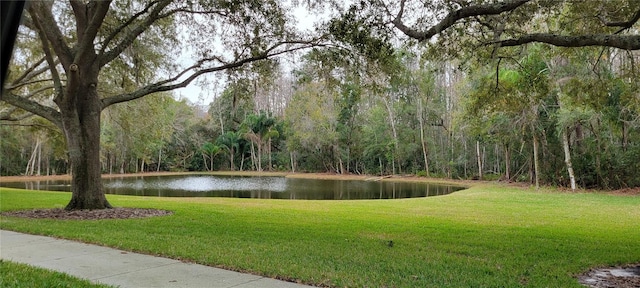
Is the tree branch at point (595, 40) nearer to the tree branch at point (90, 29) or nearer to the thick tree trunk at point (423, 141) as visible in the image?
the tree branch at point (90, 29)

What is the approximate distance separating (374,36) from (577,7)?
15.8 feet

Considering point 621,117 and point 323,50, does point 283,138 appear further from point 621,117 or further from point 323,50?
point 323,50

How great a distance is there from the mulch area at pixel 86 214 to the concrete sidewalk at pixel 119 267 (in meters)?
3.56

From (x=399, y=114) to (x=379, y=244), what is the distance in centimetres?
4021

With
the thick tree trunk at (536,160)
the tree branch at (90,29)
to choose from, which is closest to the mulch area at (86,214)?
the tree branch at (90,29)

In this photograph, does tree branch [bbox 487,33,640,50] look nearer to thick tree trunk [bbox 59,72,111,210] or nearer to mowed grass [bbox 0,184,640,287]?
mowed grass [bbox 0,184,640,287]

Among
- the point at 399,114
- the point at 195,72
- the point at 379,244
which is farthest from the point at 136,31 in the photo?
the point at 399,114

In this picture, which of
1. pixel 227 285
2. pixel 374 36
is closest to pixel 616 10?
pixel 374 36

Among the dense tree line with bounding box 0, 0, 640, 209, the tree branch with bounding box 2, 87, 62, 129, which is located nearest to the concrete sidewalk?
the dense tree line with bounding box 0, 0, 640, 209

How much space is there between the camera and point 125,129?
19.1 meters

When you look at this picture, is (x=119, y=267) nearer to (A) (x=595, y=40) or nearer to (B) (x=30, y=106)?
(A) (x=595, y=40)

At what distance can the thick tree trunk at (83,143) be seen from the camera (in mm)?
11867

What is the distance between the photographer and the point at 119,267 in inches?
228

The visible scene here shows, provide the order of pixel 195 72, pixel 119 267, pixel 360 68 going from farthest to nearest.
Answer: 1. pixel 195 72
2. pixel 360 68
3. pixel 119 267
